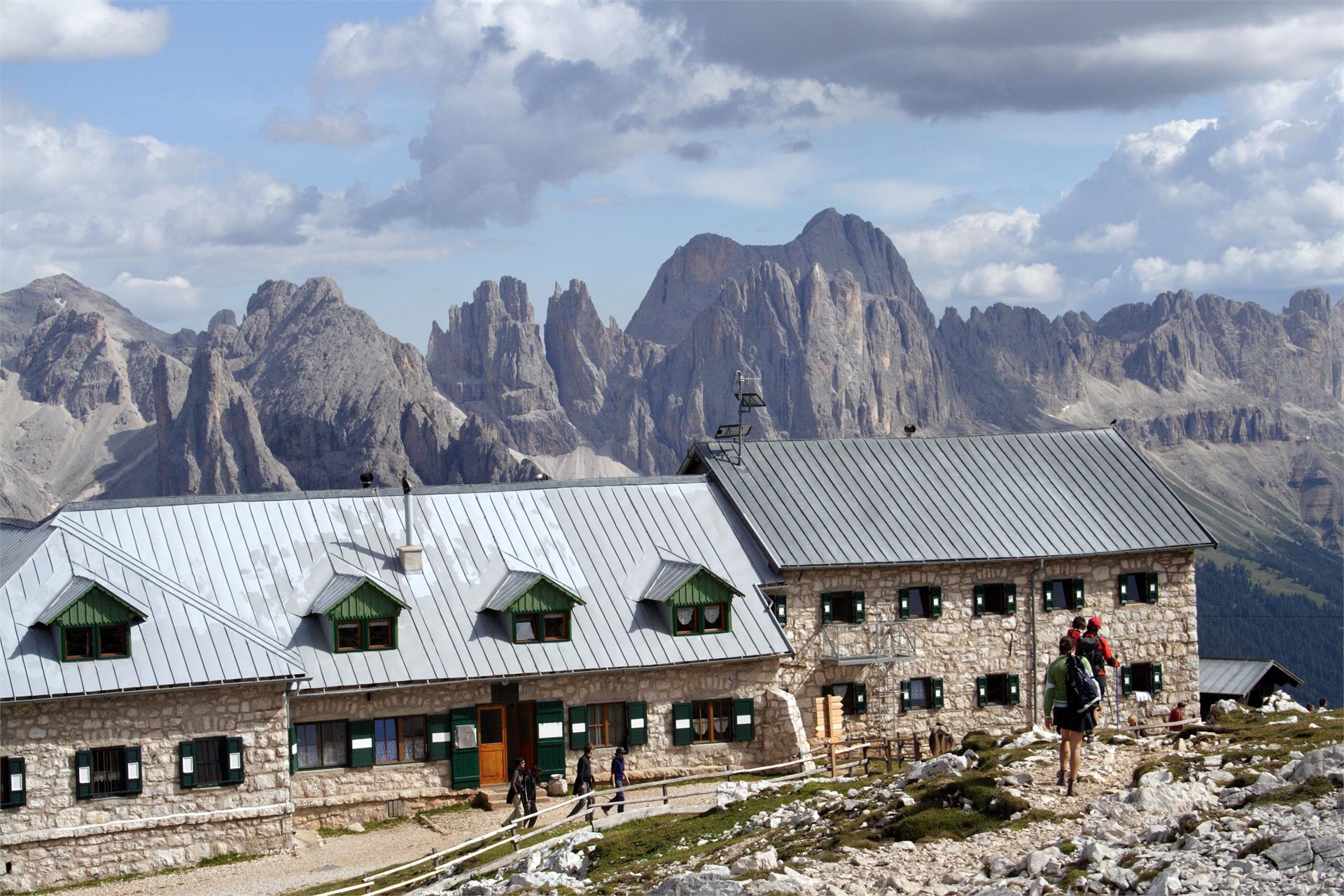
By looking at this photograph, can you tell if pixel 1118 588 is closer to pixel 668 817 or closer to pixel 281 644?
pixel 668 817

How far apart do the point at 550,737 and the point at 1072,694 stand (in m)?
17.9

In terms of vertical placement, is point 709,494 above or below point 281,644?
above

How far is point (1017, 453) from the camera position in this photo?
47469 millimetres

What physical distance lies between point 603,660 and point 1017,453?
17.6 m

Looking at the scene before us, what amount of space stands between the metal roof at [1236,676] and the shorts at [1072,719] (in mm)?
34582

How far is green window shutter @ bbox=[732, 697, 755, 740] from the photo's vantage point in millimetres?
37875

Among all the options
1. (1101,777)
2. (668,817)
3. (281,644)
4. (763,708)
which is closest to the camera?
(1101,777)

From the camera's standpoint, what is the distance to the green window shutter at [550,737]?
118ft

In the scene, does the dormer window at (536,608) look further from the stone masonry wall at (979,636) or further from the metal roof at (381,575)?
the stone masonry wall at (979,636)

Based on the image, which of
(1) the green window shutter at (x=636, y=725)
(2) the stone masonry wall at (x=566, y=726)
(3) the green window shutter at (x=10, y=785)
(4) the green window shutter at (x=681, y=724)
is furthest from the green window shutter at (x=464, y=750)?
(3) the green window shutter at (x=10, y=785)

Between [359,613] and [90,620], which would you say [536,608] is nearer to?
[359,613]

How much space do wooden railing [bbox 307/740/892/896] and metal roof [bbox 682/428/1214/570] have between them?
593 cm

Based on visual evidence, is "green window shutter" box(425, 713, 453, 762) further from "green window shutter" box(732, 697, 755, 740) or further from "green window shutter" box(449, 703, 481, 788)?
"green window shutter" box(732, 697, 755, 740)

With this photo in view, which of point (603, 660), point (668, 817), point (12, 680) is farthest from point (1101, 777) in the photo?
point (12, 680)
